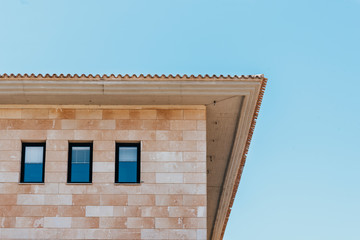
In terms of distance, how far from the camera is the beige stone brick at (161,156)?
72.2 ft

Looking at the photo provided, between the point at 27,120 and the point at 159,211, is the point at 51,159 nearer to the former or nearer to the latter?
the point at 27,120

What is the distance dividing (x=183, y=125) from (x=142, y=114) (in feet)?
3.85

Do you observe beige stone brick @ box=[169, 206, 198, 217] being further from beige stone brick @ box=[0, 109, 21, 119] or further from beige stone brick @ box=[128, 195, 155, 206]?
beige stone brick @ box=[0, 109, 21, 119]

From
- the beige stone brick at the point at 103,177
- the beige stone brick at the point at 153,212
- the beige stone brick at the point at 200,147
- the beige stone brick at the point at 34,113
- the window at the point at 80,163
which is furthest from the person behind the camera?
the beige stone brick at the point at 34,113

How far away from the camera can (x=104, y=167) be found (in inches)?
862

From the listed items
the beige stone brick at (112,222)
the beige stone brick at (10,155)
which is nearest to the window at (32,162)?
the beige stone brick at (10,155)

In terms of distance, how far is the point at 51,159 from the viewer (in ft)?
72.0

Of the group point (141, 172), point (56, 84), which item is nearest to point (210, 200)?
point (141, 172)

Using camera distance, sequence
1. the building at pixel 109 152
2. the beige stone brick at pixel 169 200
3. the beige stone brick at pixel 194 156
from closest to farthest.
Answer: the building at pixel 109 152
the beige stone brick at pixel 169 200
the beige stone brick at pixel 194 156

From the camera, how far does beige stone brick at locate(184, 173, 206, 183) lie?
21844 millimetres

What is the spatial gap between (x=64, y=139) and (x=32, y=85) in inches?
68.3

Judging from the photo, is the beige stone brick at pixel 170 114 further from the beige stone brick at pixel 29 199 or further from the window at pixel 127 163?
the beige stone brick at pixel 29 199

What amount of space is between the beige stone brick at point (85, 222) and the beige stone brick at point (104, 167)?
51.6 inches

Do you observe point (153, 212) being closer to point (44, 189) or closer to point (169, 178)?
point (169, 178)
